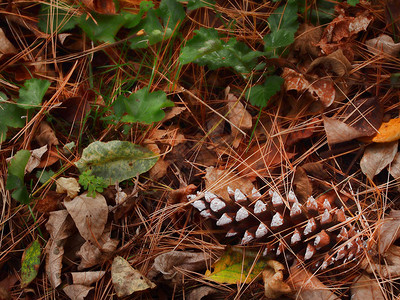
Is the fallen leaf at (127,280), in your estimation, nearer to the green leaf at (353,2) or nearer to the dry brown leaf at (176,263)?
the dry brown leaf at (176,263)

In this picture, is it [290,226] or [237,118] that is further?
[237,118]

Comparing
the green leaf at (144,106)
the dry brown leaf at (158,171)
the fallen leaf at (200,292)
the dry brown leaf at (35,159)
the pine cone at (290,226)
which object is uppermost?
the green leaf at (144,106)

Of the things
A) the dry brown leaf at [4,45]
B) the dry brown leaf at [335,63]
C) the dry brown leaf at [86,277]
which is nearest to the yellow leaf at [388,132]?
the dry brown leaf at [335,63]

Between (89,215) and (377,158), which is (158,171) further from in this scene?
(377,158)

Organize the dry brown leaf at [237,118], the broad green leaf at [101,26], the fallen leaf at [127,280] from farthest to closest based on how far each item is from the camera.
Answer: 1. the broad green leaf at [101,26]
2. the dry brown leaf at [237,118]
3. the fallen leaf at [127,280]

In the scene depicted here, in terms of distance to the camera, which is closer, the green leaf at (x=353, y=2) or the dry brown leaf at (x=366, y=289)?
the dry brown leaf at (x=366, y=289)

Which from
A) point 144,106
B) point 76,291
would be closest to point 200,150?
point 144,106

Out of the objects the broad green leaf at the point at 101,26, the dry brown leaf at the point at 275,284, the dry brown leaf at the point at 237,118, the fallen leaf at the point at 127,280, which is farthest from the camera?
the broad green leaf at the point at 101,26

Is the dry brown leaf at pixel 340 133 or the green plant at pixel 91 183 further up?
the dry brown leaf at pixel 340 133
